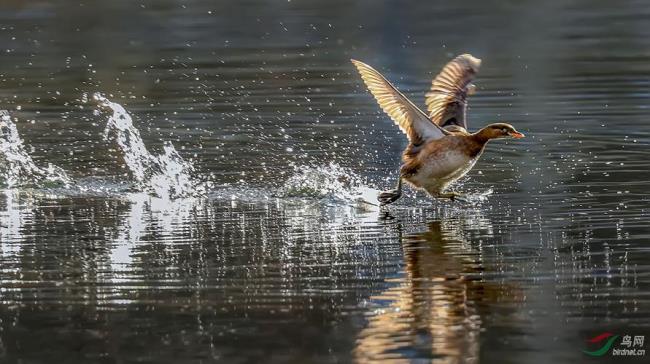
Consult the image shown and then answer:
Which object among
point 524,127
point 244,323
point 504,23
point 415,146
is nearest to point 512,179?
point 415,146

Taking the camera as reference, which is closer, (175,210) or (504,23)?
(175,210)

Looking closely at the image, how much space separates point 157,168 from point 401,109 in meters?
2.64

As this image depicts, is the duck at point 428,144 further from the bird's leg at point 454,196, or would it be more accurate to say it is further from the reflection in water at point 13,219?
the reflection in water at point 13,219

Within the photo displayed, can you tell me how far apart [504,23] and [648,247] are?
16002 millimetres

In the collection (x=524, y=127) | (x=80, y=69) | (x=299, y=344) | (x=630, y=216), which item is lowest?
(x=299, y=344)

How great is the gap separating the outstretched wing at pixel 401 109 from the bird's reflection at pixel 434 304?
1.49 metres

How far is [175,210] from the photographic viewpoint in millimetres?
12031

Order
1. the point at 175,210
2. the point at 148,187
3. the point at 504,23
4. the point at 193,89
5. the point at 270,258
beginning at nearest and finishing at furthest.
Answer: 1. the point at 270,258
2. the point at 175,210
3. the point at 148,187
4. the point at 193,89
5. the point at 504,23

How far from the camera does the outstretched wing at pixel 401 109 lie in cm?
1198

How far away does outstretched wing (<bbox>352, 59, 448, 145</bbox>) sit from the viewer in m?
12.0

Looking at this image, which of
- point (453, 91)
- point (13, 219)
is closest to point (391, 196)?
point (453, 91)

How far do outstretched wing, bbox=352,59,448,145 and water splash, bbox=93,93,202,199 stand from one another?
1.83 m

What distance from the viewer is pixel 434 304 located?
8617 millimetres

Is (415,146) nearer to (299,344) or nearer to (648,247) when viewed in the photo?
(648,247)
